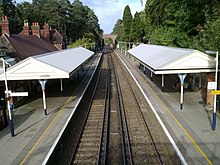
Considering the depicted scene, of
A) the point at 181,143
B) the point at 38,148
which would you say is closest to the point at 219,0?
the point at 181,143

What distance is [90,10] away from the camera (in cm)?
11494

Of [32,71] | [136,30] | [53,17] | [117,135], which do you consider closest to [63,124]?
[117,135]

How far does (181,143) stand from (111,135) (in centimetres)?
387

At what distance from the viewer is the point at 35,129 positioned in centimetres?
1400

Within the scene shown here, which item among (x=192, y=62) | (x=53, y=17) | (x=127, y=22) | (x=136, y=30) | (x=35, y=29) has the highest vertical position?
(x=53, y=17)

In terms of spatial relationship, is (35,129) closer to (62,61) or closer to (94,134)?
(94,134)

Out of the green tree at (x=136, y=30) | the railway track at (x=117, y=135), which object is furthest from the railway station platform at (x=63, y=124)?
the green tree at (x=136, y=30)

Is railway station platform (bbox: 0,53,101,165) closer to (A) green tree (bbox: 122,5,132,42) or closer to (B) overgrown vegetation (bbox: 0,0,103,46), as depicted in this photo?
(B) overgrown vegetation (bbox: 0,0,103,46)

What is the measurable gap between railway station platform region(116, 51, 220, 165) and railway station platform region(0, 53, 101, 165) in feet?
18.9

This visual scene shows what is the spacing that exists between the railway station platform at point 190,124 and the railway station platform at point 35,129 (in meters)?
5.77

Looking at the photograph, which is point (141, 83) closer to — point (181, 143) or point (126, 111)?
point (126, 111)

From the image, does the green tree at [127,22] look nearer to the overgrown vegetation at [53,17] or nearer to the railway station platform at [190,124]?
the overgrown vegetation at [53,17]

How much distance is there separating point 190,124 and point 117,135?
3928mm

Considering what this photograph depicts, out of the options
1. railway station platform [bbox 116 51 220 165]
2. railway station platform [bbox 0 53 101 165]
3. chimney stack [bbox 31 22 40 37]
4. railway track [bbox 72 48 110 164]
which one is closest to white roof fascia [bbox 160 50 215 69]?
railway station platform [bbox 116 51 220 165]
